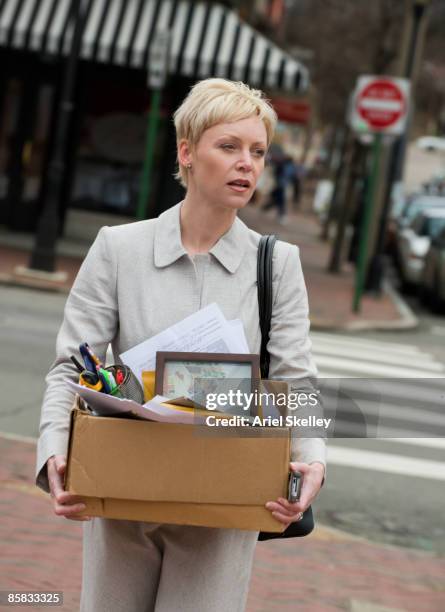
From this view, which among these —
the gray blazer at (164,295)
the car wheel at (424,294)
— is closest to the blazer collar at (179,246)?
the gray blazer at (164,295)

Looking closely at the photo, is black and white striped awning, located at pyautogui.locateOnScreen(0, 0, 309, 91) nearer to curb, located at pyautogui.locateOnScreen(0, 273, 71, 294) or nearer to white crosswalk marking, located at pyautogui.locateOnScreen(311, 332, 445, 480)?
curb, located at pyautogui.locateOnScreen(0, 273, 71, 294)

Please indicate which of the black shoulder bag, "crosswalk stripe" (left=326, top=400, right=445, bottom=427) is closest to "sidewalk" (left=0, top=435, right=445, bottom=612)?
the black shoulder bag

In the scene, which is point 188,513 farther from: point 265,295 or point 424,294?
point 424,294

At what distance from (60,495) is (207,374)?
1.36 ft

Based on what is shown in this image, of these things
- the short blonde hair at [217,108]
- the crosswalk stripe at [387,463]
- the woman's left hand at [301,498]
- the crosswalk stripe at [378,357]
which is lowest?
the crosswalk stripe at [378,357]

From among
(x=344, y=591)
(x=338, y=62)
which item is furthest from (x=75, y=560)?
(x=338, y=62)

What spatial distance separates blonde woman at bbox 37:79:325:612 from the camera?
2.84 metres

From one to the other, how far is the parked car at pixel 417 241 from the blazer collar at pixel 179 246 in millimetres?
20623

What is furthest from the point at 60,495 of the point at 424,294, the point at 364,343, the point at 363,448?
the point at 424,294

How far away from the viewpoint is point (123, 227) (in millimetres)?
3064

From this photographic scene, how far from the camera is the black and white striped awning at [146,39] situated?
19.5 metres

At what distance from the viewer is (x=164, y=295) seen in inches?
116

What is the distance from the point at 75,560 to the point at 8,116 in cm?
1714

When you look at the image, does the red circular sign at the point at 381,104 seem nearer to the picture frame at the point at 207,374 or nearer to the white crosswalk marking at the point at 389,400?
the white crosswalk marking at the point at 389,400
